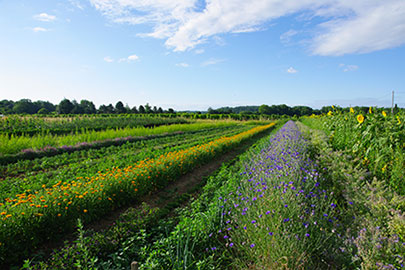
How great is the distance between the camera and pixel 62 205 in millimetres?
3861

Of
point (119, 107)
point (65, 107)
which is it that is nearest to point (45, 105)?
point (65, 107)

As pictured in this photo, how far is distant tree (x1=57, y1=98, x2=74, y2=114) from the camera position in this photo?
1893 inches

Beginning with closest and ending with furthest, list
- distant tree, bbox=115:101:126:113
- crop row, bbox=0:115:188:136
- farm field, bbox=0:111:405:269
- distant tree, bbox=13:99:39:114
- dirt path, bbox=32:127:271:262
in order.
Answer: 1. farm field, bbox=0:111:405:269
2. dirt path, bbox=32:127:271:262
3. crop row, bbox=0:115:188:136
4. distant tree, bbox=13:99:39:114
5. distant tree, bbox=115:101:126:113

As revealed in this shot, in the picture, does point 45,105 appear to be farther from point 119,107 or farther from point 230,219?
point 230,219

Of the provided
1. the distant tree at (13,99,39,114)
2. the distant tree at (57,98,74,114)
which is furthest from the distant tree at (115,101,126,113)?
the distant tree at (13,99,39,114)

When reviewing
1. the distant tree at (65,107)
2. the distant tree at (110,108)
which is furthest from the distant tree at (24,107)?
the distant tree at (110,108)

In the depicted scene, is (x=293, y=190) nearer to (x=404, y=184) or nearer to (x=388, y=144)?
(x=404, y=184)

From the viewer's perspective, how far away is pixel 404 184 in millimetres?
4309

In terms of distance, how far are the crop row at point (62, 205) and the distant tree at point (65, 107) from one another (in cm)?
5118

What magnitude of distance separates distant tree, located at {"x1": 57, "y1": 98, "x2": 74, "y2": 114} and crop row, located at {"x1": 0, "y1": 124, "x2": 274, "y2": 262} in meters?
51.2

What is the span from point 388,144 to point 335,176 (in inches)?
71.8

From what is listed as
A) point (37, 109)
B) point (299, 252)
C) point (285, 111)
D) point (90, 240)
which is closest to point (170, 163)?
point (90, 240)

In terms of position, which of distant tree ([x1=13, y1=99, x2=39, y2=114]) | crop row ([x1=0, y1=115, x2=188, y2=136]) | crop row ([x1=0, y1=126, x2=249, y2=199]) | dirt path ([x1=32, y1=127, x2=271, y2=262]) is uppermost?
distant tree ([x1=13, y1=99, x2=39, y2=114])

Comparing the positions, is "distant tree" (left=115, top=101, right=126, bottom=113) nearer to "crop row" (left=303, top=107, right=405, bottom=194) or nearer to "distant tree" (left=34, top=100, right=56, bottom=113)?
"distant tree" (left=34, top=100, right=56, bottom=113)
